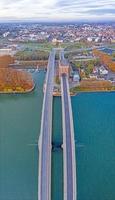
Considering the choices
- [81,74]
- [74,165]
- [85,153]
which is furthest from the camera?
[81,74]

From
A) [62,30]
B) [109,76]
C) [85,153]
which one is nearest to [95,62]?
[109,76]

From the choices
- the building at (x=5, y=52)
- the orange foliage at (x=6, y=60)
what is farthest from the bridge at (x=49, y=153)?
the building at (x=5, y=52)

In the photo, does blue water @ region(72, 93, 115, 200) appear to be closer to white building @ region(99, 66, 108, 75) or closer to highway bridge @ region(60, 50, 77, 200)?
highway bridge @ region(60, 50, 77, 200)

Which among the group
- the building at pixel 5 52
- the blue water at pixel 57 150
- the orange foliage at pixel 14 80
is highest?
the building at pixel 5 52

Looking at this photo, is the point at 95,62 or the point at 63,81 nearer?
the point at 63,81

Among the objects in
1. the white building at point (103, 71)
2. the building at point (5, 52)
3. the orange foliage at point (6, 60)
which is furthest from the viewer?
the building at point (5, 52)

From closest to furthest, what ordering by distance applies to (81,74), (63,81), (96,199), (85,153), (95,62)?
(96,199), (85,153), (63,81), (81,74), (95,62)

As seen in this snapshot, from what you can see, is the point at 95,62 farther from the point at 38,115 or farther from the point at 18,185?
the point at 18,185

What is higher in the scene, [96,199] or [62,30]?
[62,30]

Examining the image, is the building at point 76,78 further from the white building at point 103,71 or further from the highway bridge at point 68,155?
the highway bridge at point 68,155
